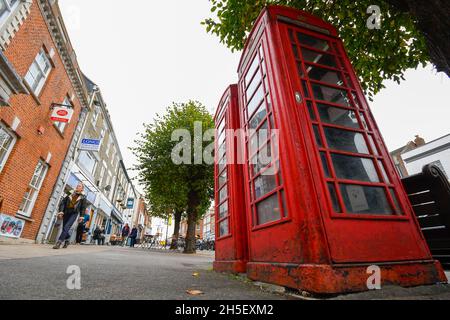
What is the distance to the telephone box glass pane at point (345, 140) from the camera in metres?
2.56

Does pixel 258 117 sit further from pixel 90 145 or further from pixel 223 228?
pixel 90 145

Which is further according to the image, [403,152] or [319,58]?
[403,152]

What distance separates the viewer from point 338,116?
2.81m

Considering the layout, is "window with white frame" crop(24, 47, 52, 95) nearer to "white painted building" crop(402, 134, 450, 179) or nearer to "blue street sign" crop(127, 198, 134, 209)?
"blue street sign" crop(127, 198, 134, 209)

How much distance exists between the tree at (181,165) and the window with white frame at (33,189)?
6.00 metres

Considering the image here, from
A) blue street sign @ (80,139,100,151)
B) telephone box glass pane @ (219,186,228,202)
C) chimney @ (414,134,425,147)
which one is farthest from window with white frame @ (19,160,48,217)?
chimney @ (414,134,425,147)

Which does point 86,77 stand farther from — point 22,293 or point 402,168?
point 402,168

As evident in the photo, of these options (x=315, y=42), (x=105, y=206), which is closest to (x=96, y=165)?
(x=105, y=206)

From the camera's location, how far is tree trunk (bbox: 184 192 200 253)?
1545 centimetres

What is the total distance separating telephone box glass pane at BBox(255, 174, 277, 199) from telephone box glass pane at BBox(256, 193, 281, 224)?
4.0 inches

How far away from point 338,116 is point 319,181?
103 centimetres

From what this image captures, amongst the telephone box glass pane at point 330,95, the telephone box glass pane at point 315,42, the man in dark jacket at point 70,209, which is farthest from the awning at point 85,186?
the telephone box glass pane at point 330,95

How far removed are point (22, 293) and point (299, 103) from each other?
2.92 metres
